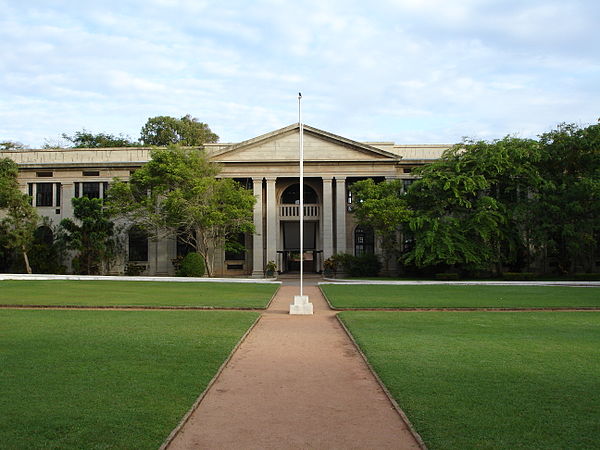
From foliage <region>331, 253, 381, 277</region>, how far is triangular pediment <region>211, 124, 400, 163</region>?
827 centimetres

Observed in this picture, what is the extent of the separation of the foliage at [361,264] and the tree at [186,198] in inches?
313

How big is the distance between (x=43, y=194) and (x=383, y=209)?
30.2 meters

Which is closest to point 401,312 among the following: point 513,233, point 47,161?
point 513,233

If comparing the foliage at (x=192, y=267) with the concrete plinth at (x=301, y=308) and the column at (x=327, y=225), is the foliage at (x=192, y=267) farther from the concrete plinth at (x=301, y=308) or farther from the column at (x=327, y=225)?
the concrete plinth at (x=301, y=308)

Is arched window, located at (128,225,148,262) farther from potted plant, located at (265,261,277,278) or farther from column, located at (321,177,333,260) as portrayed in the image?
column, located at (321,177,333,260)

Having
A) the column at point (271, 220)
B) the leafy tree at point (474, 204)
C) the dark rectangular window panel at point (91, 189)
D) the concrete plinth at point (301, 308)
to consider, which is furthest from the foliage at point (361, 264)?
the concrete plinth at point (301, 308)

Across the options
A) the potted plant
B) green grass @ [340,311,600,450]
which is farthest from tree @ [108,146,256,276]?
green grass @ [340,311,600,450]

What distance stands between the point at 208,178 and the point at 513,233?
22349mm

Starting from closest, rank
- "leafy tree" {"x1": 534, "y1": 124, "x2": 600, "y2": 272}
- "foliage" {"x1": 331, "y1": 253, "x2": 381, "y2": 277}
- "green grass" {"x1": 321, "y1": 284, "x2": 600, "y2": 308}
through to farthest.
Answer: "green grass" {"x1": 321, "y1": 284, "x2": 600, "y2": 308} → "leafy tree" {"x1": 534, "y1": 124, "x2": 600, "y2": 272} → "foliage" {"x1": 331, "y1": 253, "x2": 381, "y2": 277}

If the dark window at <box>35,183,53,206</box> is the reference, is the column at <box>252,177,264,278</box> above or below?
below

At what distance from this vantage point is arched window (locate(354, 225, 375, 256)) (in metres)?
50.5

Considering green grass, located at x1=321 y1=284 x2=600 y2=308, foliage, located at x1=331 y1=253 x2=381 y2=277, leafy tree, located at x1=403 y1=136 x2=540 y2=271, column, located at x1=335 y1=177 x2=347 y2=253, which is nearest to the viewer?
green grass, located at x1=321 y1=284 x2=600 y2=308

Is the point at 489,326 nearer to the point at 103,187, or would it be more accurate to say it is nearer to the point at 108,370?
the point at 108,370

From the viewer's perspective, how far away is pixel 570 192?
131 feet
